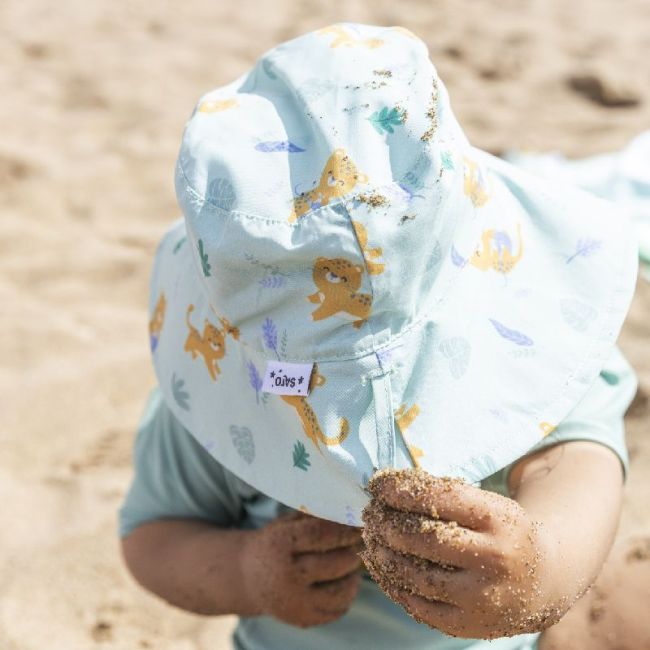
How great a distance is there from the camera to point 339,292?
1.04 meters

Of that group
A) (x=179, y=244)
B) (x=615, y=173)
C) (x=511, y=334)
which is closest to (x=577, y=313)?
(x=511, y=334)

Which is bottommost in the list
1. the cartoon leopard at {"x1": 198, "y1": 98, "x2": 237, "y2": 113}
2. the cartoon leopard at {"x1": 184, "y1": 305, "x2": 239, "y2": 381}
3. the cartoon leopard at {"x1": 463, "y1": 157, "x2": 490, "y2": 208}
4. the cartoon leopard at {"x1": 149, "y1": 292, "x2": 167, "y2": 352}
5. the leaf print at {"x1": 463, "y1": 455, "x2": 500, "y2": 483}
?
the cartoon leopard at {"x1": 149, "y1": 292, "x2": 167, "y2": 352}

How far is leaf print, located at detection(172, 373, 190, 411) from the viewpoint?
127 centimetres

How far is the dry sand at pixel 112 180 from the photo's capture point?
5.93ft

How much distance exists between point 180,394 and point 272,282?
283mm

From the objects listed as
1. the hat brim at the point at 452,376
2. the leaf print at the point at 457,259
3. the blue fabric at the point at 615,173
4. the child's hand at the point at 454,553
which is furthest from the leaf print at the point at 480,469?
the blue fabric at the point at 615,173

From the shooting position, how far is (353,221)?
1025 millimetres

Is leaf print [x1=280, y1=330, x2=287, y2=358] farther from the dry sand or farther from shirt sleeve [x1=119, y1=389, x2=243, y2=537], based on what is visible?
the dry sand

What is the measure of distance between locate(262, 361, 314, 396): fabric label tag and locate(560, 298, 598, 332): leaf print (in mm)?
316

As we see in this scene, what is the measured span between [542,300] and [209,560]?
21.3 inches

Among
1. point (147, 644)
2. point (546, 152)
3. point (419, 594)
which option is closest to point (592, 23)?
point (546, 152)

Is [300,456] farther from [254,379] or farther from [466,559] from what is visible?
[466,559]

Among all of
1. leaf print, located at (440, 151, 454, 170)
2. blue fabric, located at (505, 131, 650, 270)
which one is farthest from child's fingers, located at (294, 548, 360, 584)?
blue fabric, located at (505, 131, 650, 270)

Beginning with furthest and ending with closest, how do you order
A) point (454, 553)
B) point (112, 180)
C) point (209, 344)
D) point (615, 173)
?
1. point (112, 180)
2. point (615, 173)
3. point (209, 344)
4. point (454, 553)
